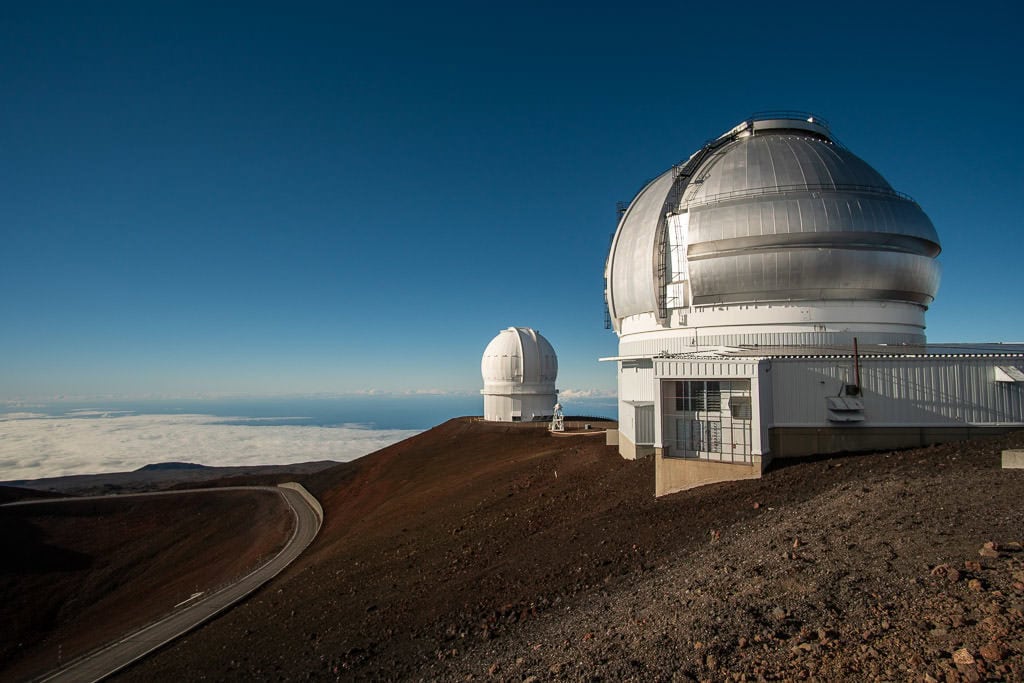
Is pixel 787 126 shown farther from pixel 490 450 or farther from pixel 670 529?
pixel 490 450

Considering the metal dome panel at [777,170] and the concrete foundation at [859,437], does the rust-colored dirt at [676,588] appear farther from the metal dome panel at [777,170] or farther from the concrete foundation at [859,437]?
the metal dome panel at [777,170]

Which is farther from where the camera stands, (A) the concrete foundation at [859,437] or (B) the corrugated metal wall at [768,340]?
(B) the corrugated metal wall at [768,340]

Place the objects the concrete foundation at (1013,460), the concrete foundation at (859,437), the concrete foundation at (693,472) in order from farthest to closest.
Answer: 1. the concrete foundation at (859,437)
2. the concrete foundation at (693,472)
3. the concrete foundation at (1013,460)

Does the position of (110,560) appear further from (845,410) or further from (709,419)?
(845,410)

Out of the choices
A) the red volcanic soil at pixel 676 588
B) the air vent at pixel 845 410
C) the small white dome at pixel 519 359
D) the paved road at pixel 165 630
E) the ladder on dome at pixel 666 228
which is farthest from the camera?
the small white dome at pixel 519 359

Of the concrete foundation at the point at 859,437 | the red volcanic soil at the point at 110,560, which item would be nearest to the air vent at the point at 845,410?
the concrete foundation at the point at 859,437

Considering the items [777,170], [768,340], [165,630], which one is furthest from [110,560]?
[777,170]

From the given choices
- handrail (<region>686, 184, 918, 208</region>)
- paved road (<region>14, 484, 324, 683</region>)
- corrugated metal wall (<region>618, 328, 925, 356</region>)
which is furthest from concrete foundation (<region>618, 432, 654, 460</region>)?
paved road (<region>14, 484, 324, 683</region>)
